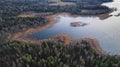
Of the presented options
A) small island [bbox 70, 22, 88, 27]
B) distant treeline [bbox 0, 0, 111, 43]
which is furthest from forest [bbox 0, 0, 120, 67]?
small island [bbox 70, 22, 88, 27]

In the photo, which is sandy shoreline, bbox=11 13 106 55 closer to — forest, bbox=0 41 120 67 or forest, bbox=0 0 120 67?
forest, bbox=0 0 120 67

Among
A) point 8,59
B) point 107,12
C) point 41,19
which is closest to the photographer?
point 8,59

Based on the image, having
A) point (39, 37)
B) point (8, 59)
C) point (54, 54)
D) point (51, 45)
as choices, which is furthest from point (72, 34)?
point (8, 59)

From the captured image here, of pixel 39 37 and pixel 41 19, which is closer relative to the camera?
pixel 39 37

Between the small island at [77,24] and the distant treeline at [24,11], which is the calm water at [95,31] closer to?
the small island at [77,24]

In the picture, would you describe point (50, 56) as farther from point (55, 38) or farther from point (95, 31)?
point (95, 31)

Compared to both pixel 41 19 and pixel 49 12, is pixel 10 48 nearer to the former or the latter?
pixel 41 19

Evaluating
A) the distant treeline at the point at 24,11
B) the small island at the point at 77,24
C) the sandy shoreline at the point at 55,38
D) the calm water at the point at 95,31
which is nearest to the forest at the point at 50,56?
→ the sandy shoreline at the point at 55,38

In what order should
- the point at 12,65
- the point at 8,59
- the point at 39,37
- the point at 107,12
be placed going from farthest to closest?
the point at 107,12
the point at 39,37
the point at 8,59
the point at 12,65
